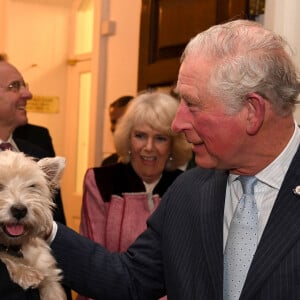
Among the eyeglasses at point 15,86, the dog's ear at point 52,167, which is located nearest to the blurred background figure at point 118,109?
the eyeglasses at point 15,86

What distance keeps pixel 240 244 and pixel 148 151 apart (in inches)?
58.8

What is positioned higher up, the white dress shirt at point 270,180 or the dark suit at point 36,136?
the white dress shirt at point 270,180

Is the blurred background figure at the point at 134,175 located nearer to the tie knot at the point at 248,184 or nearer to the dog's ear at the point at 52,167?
the dog's ear at the point at 52,167

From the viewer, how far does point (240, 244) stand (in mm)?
1997

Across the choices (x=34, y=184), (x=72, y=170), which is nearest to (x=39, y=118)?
(x=72, y=170)

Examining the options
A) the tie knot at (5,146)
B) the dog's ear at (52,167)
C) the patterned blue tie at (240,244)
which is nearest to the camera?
the patterned blue tie at (240,244)

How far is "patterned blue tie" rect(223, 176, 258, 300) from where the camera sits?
1.98 meters

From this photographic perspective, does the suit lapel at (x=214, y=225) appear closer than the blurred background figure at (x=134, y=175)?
Yes

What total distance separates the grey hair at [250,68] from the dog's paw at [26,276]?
2.65ft

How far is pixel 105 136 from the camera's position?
20.9 ft

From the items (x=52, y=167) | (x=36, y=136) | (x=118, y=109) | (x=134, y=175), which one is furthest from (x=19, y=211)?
(x=118, y=109)

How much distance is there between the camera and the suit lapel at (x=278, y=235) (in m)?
1.86

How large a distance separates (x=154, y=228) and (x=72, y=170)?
5.28 m

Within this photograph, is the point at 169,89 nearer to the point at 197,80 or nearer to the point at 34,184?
the point at 34,184
